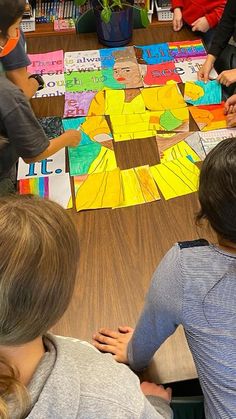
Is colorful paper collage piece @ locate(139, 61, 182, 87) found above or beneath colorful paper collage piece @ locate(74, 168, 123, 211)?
above

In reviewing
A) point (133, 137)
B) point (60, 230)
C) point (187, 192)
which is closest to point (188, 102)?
point (133, 137)

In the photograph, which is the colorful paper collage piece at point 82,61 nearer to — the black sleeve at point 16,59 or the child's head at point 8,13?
A: the black sleeve at point 16,59

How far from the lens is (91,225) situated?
4.14 feet

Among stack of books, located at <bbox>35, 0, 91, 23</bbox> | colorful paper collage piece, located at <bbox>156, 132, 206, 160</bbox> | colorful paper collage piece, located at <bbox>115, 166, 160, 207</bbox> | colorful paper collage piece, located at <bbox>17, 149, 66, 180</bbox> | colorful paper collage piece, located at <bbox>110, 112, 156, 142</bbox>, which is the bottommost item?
colorful paper collage piece, located at <bbox>115, 166, 160, 207</bbox>

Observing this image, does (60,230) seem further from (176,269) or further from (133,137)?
(133,137)

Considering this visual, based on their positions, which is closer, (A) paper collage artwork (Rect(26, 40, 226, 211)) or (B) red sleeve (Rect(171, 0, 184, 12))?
(A) paper collage artwork (Rect(26, 40, 226, 211))

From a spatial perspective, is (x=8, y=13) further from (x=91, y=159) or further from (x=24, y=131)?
(x=91, y=159)

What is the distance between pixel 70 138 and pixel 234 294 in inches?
31.6

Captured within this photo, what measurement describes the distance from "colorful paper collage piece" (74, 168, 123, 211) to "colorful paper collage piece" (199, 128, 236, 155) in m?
0.29

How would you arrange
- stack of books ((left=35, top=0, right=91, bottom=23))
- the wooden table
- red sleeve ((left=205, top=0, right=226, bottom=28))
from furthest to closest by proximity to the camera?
stack of books ((left=35, top=0, right=91, bottom=23)) → red sleeve ((left=205, top=0, right=226, bottom=28)) → the wooden table

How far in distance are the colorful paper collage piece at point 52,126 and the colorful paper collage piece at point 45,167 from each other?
9cm

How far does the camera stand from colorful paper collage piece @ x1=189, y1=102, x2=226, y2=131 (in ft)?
4.91

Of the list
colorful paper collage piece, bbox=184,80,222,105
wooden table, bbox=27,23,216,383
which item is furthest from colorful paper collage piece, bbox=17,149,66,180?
colorful paper collage piece, bbox=184,80,222,105

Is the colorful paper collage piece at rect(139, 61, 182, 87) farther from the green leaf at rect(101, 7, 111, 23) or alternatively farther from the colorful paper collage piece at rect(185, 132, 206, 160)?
the colorful paper collage piece at rect(185, 132, 206, 160)
